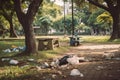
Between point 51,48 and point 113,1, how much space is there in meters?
19.7

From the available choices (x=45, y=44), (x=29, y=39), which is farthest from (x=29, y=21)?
(x=45, y=44)

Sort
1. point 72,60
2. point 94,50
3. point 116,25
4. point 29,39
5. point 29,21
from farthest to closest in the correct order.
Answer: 1. point 116,25
2. point 94,50
3. point 29,39
4. point 29,21
5. point 72,60

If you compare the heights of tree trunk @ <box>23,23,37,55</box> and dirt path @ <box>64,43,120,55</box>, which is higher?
tree trunk @ <box>23,23,37,55</box>

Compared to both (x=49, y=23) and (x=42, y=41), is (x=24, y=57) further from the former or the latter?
(x=49, y=23)

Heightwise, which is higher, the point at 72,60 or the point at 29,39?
the point at 29,39

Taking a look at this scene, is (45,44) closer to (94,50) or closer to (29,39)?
(94,50)

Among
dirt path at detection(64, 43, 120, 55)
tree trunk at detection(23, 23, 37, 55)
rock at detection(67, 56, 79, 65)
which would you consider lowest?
dirt path at detection(64, 43, 120, 55)

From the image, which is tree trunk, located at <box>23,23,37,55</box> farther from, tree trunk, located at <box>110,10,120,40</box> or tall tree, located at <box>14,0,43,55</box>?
tree trunk, located at <box>110,10,120,40</box>

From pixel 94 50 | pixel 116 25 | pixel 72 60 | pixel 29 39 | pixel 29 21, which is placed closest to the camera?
pixel 72 60

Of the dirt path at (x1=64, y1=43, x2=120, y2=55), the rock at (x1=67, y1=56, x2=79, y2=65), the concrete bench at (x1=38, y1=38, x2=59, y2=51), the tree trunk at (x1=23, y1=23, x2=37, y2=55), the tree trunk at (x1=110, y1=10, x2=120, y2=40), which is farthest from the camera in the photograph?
the tree trunk at (x1=110, y1=10, x2=120, y2=40)

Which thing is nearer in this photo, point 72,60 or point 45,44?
point 72,60

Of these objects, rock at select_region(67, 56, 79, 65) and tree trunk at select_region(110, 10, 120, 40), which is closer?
rock at select_region(67, 56, 79, 65)

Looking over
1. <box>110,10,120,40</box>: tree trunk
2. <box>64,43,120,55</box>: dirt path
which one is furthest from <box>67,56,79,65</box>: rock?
<box>110,10,120,40</box>: tree trunk

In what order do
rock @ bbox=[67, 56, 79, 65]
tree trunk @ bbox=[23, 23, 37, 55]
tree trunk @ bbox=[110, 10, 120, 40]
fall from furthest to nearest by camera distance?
tree trunk @ bbox=[110, 10, 120, 40], tree trunk @ bbox=[23, 23, 37, 55], rock @ bbox=[67, 56, 79, 65]
